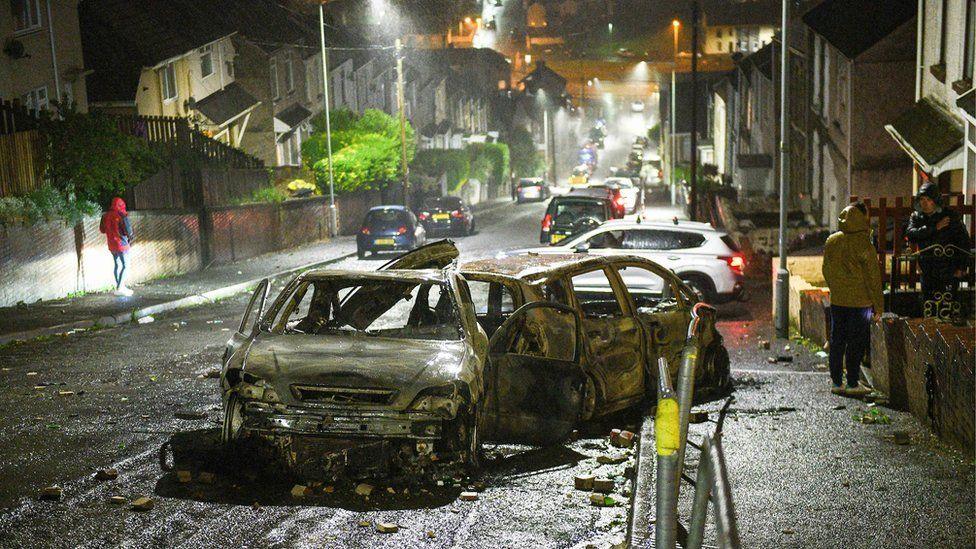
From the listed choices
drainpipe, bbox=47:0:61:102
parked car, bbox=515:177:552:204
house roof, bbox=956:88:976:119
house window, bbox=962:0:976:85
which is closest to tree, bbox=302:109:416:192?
drainpipe, bbox=47:0:61:102

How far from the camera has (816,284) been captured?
57.3 feet

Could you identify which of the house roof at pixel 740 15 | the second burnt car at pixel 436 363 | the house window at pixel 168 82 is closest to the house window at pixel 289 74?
the house window at pixel 168 82

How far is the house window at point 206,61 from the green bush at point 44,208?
19474 millimetres

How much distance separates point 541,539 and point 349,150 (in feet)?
130

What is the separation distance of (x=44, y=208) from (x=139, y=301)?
9.33 ft

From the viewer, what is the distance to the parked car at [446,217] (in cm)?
3931

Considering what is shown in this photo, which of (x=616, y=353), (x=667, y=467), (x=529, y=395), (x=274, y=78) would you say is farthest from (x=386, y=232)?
(x=667, y=467)

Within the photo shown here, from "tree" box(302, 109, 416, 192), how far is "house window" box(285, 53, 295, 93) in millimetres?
2250

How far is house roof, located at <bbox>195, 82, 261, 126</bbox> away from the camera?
129 feet

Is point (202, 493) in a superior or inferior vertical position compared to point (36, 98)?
inferior

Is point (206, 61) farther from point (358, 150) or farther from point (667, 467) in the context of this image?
point (667, 467)

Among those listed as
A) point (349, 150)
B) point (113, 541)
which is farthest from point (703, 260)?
point (349, 150)

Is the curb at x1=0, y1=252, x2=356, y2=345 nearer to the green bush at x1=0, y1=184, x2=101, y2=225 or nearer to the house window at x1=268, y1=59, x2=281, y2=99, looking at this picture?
the green bush at x1=0, y1=184, x2=101, y2=225

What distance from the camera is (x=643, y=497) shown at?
7098 millimetres
